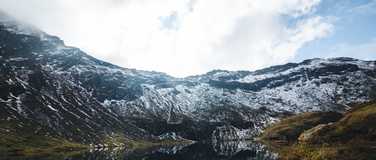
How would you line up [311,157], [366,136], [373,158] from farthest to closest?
[366,136] < [373,158] < [311,157]

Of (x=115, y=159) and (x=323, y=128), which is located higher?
(x=323, y=128)

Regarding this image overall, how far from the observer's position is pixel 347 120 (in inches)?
6880

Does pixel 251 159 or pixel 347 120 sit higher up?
pixel 347 120

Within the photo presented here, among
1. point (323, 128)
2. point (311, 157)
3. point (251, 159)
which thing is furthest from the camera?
point (323, 128)

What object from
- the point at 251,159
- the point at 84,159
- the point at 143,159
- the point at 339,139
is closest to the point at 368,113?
the point at 339,139

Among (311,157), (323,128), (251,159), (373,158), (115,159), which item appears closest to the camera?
(311,157)

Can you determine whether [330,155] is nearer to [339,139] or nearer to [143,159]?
[339,139]

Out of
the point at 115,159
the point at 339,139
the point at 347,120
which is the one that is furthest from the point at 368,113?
the point at 115,159

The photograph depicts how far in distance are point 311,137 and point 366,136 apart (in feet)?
99.9

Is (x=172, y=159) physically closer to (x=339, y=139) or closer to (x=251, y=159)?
(x=251, y=159)

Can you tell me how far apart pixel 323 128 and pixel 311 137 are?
21.6 ft

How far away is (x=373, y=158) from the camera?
8862cm

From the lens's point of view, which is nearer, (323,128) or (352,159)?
(352,159)

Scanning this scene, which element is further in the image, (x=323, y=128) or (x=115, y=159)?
(x=323, y=128)
